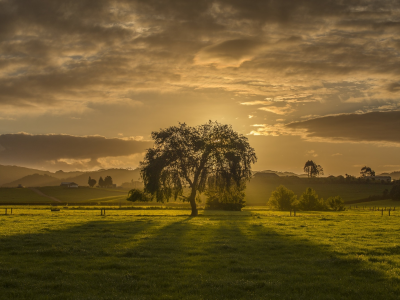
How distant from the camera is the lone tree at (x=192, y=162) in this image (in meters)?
57.6

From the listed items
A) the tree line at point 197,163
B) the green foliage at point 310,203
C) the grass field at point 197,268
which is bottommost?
the green foliage at point 310,203

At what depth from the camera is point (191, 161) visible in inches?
2309

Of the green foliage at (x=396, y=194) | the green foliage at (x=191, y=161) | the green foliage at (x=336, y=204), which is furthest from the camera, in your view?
the green foliage at (x=396, y=194)

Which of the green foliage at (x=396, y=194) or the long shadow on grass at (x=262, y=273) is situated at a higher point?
the long shadow on grass at (x=262, y=273)

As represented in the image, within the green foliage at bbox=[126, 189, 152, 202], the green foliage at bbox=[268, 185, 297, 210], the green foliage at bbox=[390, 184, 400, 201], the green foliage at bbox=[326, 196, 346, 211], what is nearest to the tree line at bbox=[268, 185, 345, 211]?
the green foliage at bbox=[268, 185, 297, 210]

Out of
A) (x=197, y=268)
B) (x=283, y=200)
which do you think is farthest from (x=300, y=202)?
(x=197, y=268)

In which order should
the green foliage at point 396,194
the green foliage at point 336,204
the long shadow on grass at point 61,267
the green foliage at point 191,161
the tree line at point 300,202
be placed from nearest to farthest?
the long shadow on grass at point 61,267
the green foliage at point 191,161
the green foliage at point 336,204
the tree line at point 300,202
the green foliage at point 396,194

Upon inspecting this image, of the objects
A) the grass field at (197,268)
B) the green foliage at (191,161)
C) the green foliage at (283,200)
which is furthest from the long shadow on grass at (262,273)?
the green foliage at (283,200)

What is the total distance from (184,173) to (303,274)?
144 ft

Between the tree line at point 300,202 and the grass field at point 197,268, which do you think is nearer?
the grass field at point 197,268

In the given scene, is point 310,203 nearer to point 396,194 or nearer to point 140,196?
point 396,194

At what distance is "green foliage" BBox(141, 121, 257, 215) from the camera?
5756 centimetres

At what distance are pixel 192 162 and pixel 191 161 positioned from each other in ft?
0.80

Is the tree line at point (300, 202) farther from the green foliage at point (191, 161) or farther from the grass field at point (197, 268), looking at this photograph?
the grass field at point (197, 268)
